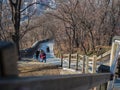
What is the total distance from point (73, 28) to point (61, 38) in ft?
31.1

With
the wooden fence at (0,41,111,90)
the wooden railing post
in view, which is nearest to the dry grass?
the wooden fence at (0,41,111,90)

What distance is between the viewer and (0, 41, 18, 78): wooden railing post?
1.37 meters

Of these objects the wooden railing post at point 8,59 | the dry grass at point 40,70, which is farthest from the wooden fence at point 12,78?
the dry grass at point 40,70

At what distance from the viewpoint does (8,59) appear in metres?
1.42

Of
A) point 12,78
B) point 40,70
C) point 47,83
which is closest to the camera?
point 12,78

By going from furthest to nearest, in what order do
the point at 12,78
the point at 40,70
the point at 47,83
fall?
1. the point at 40,70
2. the point at 47,83
3. the point at 12,78

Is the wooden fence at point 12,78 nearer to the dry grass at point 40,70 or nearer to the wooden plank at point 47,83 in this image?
the wooden plank at point 47,83

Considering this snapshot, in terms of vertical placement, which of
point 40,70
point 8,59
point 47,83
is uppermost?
point 8,59

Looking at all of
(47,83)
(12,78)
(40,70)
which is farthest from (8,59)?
(40,70)

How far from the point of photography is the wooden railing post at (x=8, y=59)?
137cm

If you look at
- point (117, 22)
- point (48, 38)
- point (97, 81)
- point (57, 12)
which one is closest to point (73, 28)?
point (57, 12)

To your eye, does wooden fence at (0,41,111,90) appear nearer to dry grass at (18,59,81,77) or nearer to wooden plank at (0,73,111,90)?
wooden plank at (0,73,111,90)

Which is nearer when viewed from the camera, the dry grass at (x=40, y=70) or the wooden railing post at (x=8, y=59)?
the wooden railing post at (x=8, y=59)

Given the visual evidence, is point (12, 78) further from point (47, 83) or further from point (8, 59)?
point (47, 83)
